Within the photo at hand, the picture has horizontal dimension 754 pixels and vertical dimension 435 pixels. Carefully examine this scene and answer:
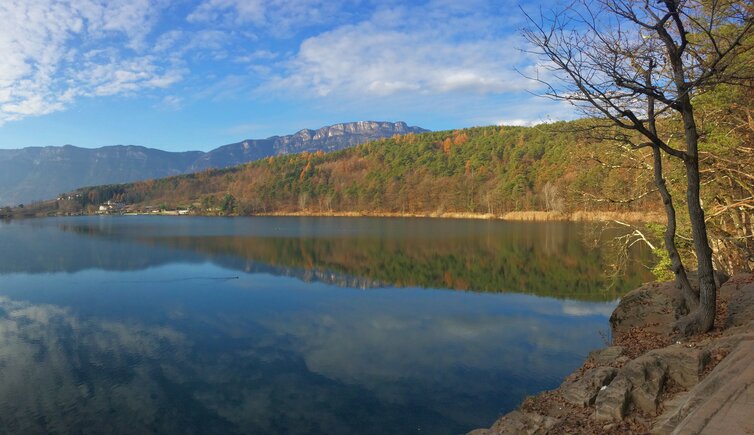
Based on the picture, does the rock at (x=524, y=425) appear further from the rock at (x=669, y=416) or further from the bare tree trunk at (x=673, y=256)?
the bare tree trunk at (x=673, y=256)

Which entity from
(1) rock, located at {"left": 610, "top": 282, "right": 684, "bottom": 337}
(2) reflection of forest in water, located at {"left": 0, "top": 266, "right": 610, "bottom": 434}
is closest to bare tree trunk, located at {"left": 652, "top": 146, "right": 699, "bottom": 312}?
(1) rock, located at {"left": 610, "top": 282, "right": 684, "bottom": 337}

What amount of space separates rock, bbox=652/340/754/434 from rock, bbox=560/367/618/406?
5.84 ft

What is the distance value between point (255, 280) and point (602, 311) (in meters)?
20.3

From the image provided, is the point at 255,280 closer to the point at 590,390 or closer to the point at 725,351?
the point at 590,390

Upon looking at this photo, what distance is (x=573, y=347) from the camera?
15906 millimetres

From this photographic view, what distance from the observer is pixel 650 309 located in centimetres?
1472

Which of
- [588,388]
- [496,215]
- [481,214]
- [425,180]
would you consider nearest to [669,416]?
[588,388]

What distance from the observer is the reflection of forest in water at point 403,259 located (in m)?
29.0

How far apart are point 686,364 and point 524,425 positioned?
3.09m

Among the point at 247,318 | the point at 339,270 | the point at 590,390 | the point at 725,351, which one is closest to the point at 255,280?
the point at 339,270

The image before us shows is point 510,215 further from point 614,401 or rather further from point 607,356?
point 614,401

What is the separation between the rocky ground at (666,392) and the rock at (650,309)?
57.2 inches

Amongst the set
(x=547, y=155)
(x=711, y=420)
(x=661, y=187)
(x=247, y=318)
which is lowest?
(x=247, y=318)

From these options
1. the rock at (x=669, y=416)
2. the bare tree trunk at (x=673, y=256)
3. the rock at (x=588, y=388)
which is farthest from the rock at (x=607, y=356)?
the rock at (x=669, y=416)
